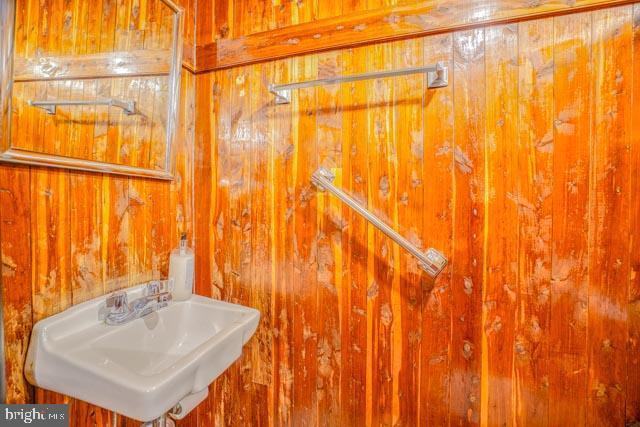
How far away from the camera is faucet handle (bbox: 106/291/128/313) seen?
Answer: 2.52 ft

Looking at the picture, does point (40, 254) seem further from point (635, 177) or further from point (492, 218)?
point (635, 177)

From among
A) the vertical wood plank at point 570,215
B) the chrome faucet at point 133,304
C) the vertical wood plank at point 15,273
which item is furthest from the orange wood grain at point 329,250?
the vertical wood plank at point 15,273

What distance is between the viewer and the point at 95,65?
77 cm

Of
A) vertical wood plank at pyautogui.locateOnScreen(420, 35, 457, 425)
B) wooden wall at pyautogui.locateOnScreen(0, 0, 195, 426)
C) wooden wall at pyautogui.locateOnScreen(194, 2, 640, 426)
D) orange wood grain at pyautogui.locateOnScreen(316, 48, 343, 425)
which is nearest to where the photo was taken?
wooden wall at pyautogui.locateOnScreen(0, 0, 195, 426)

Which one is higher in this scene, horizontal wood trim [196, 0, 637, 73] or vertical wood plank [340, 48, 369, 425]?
horizontal wood trim [196, 0, 637, 73]

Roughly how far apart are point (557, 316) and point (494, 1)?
36.8 inches

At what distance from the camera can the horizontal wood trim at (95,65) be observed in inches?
25.4

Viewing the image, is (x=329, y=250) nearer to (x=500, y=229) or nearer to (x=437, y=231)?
(x=437, y=231)

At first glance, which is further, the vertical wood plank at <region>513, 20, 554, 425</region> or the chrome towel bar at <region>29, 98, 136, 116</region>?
the vertical wood plank at <region>513, 20, 554, 425</region>

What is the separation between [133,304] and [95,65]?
0.70 metres

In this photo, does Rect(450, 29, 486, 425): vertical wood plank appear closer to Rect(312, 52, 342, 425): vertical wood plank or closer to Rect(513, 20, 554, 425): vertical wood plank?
Rect(513, 20, 554, 425): vertical wood plank

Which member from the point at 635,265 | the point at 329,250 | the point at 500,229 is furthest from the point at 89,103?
the point at 635,265

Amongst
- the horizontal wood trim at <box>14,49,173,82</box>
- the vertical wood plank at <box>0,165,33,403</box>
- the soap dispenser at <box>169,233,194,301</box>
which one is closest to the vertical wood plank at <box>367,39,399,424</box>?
the soap dispenser at <box>169,233,194,301</box>

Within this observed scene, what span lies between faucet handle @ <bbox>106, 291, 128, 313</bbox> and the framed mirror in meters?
0.37
